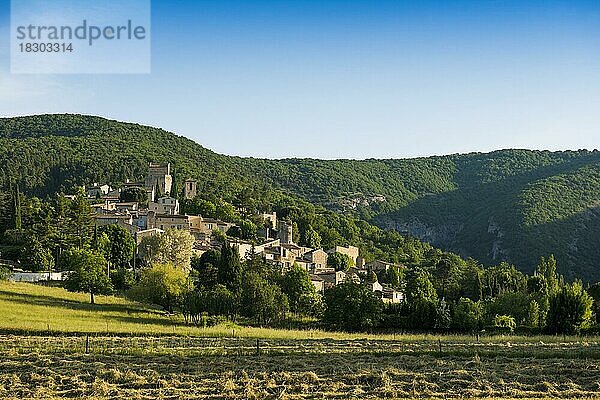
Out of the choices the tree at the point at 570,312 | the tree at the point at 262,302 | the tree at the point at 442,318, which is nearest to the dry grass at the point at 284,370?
the tree at the point at 570,312

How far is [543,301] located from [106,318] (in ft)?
123

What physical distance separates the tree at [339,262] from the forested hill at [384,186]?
31.5 m

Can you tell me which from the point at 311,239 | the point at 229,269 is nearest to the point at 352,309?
the point at 229,269

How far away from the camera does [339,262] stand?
300 feet

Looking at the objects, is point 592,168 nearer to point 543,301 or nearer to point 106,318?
point 543,301

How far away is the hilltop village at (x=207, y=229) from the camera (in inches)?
2992

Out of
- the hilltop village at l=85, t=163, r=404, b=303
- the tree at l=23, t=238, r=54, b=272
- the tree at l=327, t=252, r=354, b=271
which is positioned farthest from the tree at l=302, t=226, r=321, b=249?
the tree at l=23, t=238, r=54, b=272

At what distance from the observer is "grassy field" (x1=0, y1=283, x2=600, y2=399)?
64.5 feet

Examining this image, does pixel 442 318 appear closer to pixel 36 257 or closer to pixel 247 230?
pixel 36 257

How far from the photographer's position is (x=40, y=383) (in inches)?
810

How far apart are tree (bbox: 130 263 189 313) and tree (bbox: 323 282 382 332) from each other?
12049mm

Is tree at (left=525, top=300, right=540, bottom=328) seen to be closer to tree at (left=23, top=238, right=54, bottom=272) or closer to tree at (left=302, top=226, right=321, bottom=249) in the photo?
tree at (left=23, top=238, right=54, bottom=272)

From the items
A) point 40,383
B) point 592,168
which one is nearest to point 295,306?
point 40,383

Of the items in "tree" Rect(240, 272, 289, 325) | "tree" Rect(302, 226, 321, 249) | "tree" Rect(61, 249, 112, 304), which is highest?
"tree" Rect(302, 226, 321, 249)
